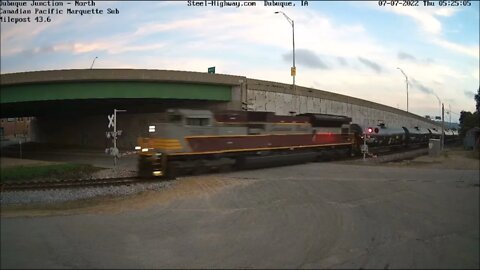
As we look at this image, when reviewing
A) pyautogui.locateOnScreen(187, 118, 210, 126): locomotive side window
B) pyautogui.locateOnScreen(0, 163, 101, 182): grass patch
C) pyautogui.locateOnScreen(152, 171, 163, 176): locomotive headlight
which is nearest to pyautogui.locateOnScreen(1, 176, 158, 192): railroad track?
pyautogui.locateOnScreen(152, 171, 163, 176): locomotive headlight

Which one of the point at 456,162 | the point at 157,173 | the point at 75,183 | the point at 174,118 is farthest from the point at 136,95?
the point at 456,162

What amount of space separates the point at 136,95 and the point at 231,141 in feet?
35.5

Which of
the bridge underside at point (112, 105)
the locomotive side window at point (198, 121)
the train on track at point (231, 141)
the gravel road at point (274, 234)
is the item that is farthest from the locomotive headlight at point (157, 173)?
the gravel road at point (274, 234)

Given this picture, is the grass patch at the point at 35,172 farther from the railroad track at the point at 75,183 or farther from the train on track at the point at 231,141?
the train on track at the point at 231,141

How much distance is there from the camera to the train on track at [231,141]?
71.1 feet

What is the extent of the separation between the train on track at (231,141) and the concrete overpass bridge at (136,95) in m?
3.48

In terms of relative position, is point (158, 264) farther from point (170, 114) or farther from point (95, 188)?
point (170, 114)

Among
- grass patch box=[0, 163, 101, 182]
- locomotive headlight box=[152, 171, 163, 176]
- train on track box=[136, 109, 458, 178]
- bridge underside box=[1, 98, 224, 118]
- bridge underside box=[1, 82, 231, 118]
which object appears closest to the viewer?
grass patch box=[0, 163, 101, 182]

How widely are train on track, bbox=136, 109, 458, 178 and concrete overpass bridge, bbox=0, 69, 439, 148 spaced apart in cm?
348

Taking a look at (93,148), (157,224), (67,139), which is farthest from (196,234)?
(93,148)

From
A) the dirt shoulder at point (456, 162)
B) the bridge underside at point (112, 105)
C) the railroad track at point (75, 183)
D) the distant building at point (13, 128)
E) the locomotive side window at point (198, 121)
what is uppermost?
the bridge underside at point (112, 105)

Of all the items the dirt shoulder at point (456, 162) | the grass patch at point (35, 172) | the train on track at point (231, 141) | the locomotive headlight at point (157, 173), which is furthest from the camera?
the train on track at point (231, 141)

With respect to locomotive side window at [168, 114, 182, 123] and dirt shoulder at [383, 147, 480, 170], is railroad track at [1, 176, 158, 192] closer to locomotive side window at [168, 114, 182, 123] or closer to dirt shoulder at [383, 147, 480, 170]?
locomotive side window at [168, 114, 182, 123]

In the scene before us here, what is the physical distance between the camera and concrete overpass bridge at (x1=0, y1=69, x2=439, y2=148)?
65.5 feet
